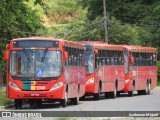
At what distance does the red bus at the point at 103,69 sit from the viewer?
38.0 m

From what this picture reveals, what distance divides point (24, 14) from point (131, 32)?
23.7m

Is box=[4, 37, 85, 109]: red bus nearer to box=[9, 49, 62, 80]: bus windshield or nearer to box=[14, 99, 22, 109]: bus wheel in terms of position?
box=[9, 49, 62, 80]: bus windshield

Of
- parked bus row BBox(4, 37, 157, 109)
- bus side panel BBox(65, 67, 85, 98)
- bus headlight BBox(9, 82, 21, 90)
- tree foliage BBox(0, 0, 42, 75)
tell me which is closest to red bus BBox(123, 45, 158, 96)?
parked bus row BBox(4, 37, 157, 109)

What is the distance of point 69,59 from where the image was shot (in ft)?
104

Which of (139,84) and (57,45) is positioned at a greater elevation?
(57,45)

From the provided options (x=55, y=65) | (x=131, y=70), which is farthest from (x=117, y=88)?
(x=55, y=65)

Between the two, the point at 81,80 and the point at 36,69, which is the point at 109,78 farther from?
the point at 36,69

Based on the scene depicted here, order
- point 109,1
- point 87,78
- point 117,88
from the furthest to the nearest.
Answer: point 109,1 → point 117,88 → point 87,78

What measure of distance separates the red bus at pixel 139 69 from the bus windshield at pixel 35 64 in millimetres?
14726

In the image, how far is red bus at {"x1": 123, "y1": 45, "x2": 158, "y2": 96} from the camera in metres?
44.5

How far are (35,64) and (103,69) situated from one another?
10.9m

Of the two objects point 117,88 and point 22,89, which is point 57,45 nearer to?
point 22,89

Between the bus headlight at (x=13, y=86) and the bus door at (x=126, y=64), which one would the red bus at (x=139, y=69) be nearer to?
the bus door at (x=126, y=64)

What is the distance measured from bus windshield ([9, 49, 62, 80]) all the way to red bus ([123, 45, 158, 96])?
14.7 metres
